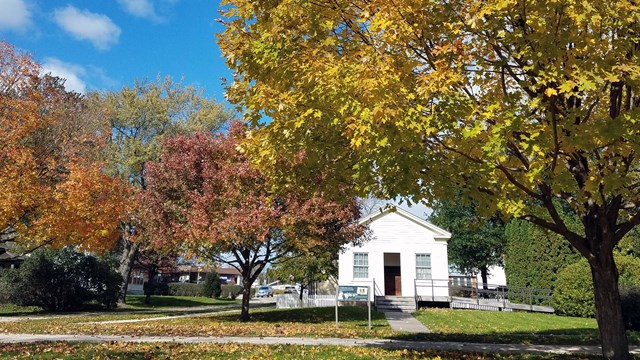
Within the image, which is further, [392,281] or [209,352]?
[392,281]

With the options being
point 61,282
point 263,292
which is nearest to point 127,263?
point 61,282

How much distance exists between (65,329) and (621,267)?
23394 millimetres

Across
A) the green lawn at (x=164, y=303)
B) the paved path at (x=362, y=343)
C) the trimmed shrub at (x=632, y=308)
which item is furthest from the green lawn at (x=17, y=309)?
the trimmed shrub at (x=632, y=308)

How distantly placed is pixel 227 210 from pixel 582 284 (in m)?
17.2

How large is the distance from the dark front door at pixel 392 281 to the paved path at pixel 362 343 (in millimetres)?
17127

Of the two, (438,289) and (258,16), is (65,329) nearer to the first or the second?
(258,16)

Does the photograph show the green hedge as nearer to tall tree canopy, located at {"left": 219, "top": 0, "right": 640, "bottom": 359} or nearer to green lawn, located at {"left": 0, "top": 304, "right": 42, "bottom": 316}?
tall tree canopy, located at {"left": 219, "top": 0, "right": 640, "bottom": 359}

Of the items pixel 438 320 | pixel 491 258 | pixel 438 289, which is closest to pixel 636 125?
pixel 438 320

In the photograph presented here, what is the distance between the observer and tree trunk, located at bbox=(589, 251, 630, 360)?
23.1 ft

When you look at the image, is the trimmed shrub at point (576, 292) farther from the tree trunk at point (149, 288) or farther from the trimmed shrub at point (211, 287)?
the trimmed shrub at point (211, 287)

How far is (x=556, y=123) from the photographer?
5789 mm

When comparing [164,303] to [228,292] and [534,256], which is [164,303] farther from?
[534,256]

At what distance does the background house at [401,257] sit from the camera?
26422 millimetres

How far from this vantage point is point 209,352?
330 inches
